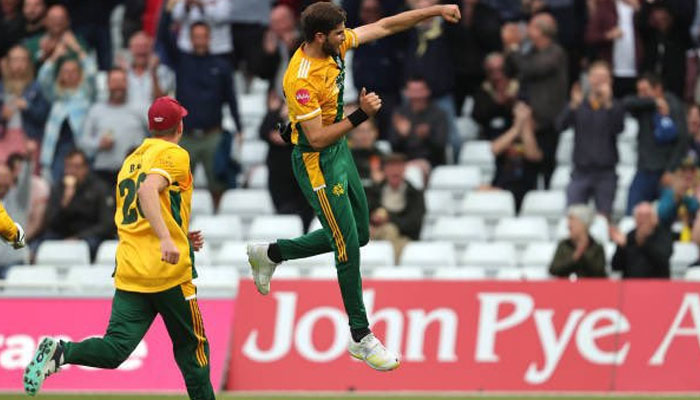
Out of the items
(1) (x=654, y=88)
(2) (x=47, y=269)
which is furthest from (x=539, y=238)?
(2) (x=47, y=269)

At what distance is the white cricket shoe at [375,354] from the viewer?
13.1 metres

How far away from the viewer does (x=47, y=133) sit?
21.8 meters

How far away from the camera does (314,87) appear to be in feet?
42.0

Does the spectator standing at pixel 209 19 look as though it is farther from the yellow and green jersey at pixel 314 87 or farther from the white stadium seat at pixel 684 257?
the yellow and green jersey at pixel 314 87

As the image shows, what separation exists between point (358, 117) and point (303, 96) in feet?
1.59

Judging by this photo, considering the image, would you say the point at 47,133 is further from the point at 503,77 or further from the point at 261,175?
the point at 503,77

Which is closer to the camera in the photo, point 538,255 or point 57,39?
point 538,255

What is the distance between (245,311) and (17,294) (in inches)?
89.6

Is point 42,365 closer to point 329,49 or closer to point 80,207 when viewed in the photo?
point 329,49

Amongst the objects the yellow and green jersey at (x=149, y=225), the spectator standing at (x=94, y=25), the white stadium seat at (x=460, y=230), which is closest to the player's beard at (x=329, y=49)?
the yellow and green jersey at (x=149, y=225)

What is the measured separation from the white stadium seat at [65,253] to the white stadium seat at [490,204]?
4232mm

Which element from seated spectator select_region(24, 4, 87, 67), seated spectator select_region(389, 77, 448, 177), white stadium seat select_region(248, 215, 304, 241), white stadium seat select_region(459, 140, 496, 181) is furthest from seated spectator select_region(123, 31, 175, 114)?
white stadium seat select_region(459, 140, 496, 181)

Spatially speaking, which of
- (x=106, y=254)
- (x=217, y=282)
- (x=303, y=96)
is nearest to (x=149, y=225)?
(x=303, y=96)

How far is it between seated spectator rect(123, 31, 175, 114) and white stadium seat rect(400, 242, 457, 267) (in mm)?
3996
